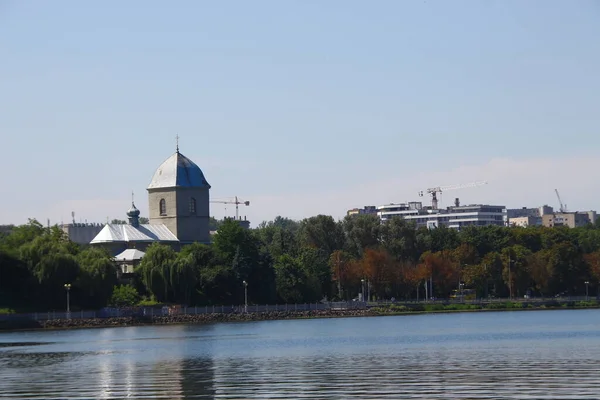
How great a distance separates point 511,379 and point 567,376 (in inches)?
69.2

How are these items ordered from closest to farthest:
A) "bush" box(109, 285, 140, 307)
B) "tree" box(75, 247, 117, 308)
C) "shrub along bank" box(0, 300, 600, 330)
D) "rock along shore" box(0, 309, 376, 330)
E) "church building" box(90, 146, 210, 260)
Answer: "rock along shore" box(0, 309, 376, 330) → "shrub along bank" box(0, 300, 600, 330) → "tree" box(75, 247, 117, 308) → "bush" box(109, 285, 140, 307) → "church building" box(90, 146, 210, 260)

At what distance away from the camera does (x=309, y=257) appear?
114 m

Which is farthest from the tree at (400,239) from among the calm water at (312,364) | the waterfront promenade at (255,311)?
the calm water at (312,364)

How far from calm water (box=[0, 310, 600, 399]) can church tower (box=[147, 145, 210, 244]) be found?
45.0m

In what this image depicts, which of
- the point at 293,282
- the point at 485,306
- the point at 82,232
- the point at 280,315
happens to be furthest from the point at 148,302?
the point at 82,232

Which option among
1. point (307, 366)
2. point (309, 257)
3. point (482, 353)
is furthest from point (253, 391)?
point (309, 257)

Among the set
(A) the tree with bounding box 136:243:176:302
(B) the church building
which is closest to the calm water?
(A) the tree with bounding box 136:243:176:302

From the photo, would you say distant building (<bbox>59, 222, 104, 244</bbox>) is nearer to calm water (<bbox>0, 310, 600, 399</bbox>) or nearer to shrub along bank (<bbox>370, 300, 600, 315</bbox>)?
shrub along bank (<bbox>370, 300, 600, 315</bbox>)

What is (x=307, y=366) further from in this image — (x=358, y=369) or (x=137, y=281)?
(x=137, y=281)

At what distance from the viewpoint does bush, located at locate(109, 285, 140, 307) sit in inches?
3794

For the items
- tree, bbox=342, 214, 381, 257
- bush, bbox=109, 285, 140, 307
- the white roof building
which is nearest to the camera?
bush, bbox=109, 285, 140, 307

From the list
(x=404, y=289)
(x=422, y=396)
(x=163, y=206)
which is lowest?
(x=422, y=396)

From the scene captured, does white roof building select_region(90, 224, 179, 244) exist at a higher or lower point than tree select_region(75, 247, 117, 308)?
higher

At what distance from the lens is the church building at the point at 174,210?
121 m
